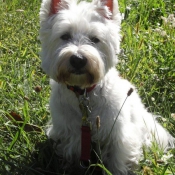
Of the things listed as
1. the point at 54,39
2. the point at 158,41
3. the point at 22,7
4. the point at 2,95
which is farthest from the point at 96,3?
the point at 22,7

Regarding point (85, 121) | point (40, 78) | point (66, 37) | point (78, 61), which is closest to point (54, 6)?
point (66, 37)

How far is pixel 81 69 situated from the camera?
298 centimetres

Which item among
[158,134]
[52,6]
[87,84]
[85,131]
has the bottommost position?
[158,134]

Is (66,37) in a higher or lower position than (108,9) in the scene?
lower

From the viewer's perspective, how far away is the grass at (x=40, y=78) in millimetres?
3424

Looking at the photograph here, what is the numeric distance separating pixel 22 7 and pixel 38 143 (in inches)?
114

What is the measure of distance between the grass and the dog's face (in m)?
0.56

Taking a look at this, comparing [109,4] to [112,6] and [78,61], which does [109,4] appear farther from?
[78,61]

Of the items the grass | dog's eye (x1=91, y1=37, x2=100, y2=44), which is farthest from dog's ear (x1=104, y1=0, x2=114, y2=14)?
the grass

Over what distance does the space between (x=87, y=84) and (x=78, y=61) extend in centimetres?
23

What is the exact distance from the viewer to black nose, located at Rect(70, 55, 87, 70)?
2.92 meters

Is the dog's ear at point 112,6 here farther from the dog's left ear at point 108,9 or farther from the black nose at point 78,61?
the black nose at point 78,61

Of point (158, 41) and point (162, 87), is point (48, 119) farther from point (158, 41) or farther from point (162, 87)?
point (158, 41)

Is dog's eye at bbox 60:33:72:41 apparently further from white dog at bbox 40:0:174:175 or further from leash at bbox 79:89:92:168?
leash at bbox 79:89:92:168
